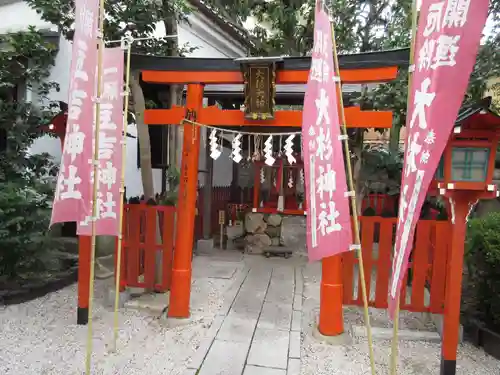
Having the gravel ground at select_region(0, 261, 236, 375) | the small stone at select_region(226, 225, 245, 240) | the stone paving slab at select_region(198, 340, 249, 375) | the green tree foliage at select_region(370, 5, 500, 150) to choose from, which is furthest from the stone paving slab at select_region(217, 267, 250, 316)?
the green tree foliage at select_region(370, 5, 500, 150)

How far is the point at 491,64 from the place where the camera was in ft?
26.7

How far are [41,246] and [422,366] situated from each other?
21.0 ft

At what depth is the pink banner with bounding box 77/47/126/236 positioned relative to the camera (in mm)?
4758

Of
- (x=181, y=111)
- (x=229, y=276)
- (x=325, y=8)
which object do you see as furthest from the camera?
(x=229, y=276)

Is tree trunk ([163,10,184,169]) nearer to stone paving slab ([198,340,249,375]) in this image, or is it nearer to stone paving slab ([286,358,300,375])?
stone paving slab ([198,340,249,375])

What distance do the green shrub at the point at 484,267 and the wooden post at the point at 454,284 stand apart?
935 mm

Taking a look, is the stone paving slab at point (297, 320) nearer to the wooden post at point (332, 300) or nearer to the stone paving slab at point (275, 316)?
the stone paving slab at point (275, 316)

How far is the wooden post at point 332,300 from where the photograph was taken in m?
5.14

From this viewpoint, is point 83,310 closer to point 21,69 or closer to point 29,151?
point 29,151

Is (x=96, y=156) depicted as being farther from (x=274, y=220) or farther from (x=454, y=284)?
(x=274, y=220)

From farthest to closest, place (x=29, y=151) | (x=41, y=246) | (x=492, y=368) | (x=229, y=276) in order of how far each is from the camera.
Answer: (x=29, y=151), (x=229, y=276), (x=41, y=246), (x=492, y=368)

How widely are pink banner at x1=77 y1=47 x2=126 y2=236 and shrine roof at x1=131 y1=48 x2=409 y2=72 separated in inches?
34.9

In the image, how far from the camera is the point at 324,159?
395cm

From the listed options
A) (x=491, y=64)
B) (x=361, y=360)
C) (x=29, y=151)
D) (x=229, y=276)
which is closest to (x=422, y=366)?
(x=361, y=360)
